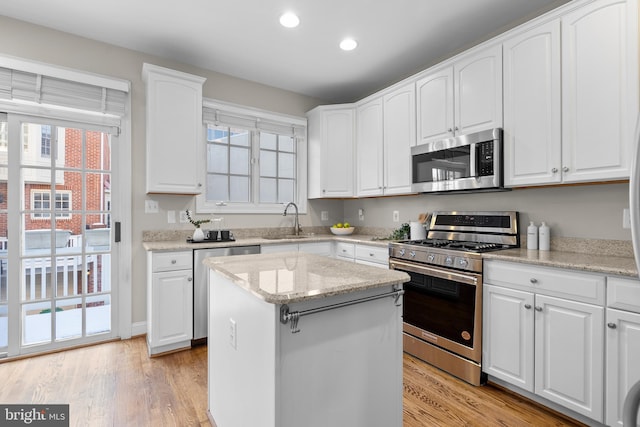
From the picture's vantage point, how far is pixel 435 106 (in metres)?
2.87

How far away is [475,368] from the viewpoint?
223 cm

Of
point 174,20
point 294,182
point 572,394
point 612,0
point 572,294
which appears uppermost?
point 174,20

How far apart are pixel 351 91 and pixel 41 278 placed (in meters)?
3.69

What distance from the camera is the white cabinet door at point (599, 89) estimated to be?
183 cm

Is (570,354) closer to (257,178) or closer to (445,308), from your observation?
(445,308)

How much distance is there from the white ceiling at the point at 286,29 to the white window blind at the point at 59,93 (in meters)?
0.44

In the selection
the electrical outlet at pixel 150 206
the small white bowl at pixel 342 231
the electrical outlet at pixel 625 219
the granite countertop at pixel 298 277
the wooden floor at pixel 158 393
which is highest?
the electrical outlet at pixel 150 206

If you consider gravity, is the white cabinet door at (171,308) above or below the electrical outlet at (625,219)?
below

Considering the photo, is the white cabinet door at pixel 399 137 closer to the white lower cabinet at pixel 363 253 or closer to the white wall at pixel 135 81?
the white lower cabinet at pixel 363 253

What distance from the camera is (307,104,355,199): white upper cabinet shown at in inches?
152

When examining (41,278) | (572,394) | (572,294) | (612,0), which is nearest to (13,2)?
(41,278)

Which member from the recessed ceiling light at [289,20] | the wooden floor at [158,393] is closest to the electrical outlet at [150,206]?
the wooden floor at [158,393]

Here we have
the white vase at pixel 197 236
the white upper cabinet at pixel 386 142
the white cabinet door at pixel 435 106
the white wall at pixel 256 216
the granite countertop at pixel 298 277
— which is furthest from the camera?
the white upper cabinet at pixel 386 142

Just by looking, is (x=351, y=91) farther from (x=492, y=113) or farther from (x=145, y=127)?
(x=145, y=127)
